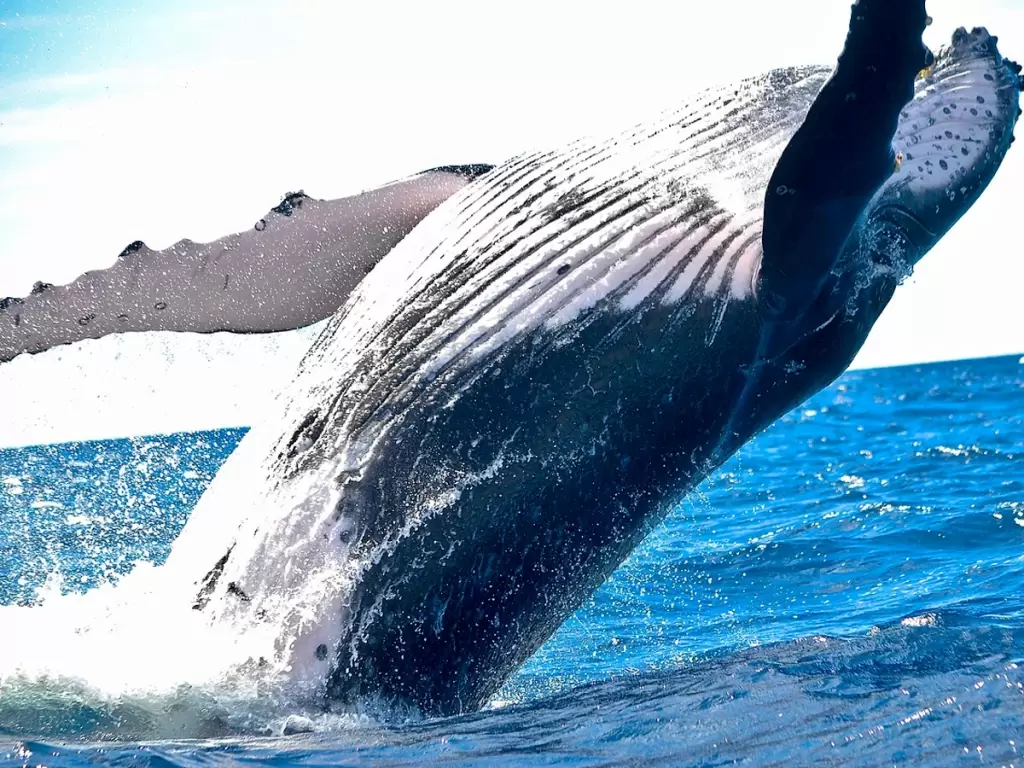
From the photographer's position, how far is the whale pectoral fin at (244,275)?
19.9 feet

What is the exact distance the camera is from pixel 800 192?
427 centimetres

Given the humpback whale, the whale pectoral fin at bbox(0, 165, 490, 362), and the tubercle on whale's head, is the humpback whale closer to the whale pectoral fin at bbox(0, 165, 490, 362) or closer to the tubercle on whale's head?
the tubercle on whale's head

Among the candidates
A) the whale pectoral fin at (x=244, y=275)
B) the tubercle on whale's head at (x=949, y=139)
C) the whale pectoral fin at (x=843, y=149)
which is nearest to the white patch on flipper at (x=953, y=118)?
the tubercle on whale's head at (x=949, y=139)

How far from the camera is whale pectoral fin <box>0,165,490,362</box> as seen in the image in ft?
19.9

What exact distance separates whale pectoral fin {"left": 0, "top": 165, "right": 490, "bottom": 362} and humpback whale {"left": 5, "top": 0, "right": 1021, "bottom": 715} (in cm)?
63

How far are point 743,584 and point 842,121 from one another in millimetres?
6242

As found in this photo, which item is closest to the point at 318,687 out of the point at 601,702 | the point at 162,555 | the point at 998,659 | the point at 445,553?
the point at 445,553

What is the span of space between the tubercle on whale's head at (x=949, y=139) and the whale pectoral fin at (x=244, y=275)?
225cm

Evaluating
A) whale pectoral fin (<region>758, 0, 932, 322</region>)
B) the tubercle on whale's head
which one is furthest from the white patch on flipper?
whale pectoral fin (<region>758, 0, 932, 322</region>)

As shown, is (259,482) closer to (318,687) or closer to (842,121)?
(318,687)

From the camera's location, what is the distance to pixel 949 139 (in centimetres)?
546

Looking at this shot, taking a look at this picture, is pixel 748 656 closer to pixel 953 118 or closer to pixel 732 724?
pixel 732 724

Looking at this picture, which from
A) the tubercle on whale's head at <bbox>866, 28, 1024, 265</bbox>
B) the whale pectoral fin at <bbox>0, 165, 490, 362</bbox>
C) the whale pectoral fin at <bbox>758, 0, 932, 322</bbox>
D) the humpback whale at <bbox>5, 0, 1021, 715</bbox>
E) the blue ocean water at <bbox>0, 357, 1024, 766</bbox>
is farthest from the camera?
the whale pectoral fin at <bbox>0, 165, 490, 362</bbox>

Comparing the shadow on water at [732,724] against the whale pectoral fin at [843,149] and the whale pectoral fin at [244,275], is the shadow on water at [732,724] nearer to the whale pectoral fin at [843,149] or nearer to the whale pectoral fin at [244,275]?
the whale pectoral fin at [843,149]
